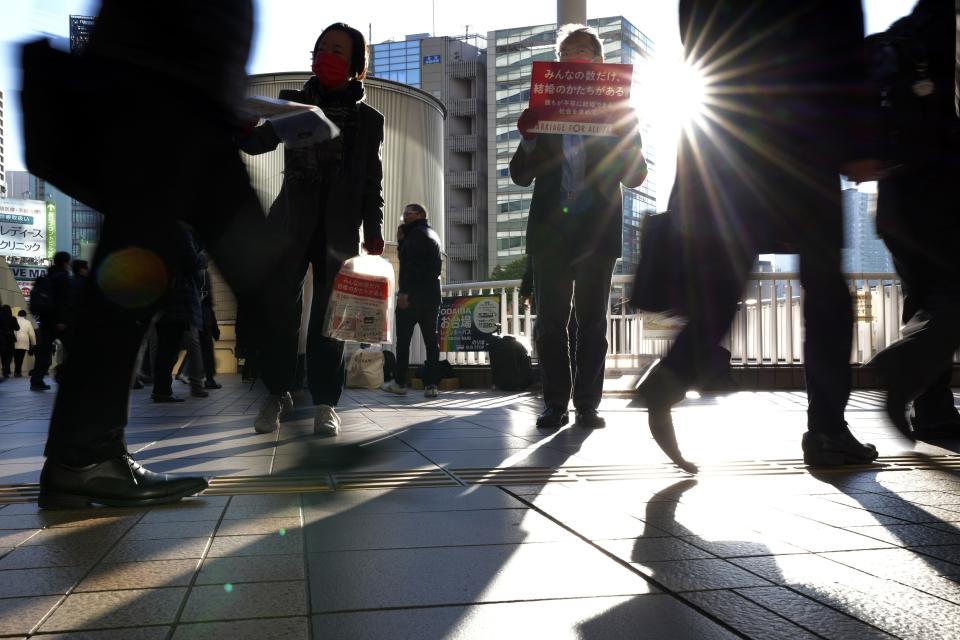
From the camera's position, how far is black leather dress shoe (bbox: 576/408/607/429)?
4.88 m

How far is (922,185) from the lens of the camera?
3463mm

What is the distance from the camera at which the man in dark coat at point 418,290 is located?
9141mm

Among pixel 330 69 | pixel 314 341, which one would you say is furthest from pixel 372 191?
pixel 314 341

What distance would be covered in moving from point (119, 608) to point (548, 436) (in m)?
3.06

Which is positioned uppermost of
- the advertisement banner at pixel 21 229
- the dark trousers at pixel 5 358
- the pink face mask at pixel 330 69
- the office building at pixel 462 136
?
the office building at pixel 462 136

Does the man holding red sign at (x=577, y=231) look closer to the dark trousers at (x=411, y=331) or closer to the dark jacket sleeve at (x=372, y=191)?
the dark jacket sleeve at (x=372, y=191)

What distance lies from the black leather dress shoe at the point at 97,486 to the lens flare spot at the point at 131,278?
0.45 metres

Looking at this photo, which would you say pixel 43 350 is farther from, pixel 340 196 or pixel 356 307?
pixel 356 307

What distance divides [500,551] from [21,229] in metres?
53.0

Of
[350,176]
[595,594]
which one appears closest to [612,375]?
[350,176]

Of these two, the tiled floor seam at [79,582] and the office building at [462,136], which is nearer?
the tiled floor seam at [79,582]

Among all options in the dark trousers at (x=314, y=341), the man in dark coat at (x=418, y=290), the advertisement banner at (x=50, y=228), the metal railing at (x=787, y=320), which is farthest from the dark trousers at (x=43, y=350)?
the advertisement banner at (x=50, y=228)

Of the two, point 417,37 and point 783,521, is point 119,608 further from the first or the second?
point 417,37

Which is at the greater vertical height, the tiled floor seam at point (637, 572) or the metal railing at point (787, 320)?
the metal railing at point (787, 320)
